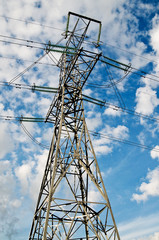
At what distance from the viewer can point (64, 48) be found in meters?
18.9

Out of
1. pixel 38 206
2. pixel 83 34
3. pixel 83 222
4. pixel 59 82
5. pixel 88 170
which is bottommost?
pixel 83 222

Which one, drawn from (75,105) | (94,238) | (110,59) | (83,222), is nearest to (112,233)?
(94,238)

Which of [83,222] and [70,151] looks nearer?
[83,222]

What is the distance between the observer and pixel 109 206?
1337 cm

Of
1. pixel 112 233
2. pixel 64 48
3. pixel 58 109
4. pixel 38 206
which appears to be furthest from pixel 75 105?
pixel 112 233

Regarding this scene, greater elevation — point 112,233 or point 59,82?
point 59,82

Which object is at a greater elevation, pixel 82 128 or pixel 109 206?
pixel 82 128

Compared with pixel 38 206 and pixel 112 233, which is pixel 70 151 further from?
pixel 112 233

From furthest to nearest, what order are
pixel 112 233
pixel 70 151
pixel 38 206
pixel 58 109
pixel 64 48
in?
1. pixel 64 48
2. pixel 58 109
3. pixel 70 151
4. pixel 38 206
5. pixel 112 233

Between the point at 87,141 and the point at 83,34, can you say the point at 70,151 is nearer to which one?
the point at 87,141

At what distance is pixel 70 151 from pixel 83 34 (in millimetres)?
9529

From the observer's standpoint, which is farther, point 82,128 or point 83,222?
point 82,128

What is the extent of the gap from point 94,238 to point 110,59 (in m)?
14.1

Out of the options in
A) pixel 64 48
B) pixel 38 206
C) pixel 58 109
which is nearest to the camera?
pixel 38 206
